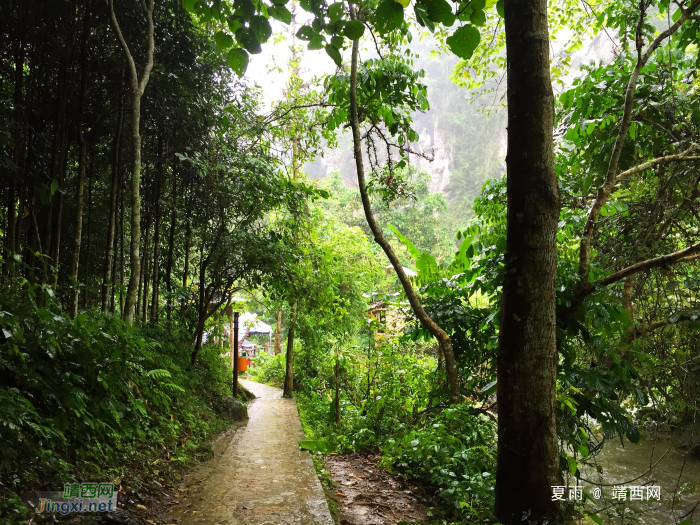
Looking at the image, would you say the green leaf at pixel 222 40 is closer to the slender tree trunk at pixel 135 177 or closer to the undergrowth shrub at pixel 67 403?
the undergrowth shrub at pixel 67 403

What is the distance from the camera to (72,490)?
243 centimetres

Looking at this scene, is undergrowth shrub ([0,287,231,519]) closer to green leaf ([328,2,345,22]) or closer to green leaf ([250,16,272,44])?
green leaf ([250,16,272,44])

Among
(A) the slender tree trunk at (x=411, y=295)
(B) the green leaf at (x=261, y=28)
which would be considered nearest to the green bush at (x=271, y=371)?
(A) the slender tree trunk at (x=411, y=295)

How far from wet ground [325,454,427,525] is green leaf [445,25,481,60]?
3.07 m

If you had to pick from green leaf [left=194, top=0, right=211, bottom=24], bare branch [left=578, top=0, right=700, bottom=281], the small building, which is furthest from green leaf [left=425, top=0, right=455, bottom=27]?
the small building

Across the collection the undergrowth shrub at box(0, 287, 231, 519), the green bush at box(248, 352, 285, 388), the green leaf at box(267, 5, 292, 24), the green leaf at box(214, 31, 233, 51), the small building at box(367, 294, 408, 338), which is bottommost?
the green bush at box(248, 352, 285, 388)

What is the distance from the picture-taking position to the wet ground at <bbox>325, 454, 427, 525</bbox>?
11.1 feet

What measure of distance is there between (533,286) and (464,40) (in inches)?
45.5

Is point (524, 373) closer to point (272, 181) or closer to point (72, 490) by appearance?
point (72, 490)

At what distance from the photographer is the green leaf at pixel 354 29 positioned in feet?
5.99

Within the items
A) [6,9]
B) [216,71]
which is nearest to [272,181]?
[216,71]

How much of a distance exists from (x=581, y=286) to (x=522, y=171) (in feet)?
4.09

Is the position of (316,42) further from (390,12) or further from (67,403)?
(67,403)

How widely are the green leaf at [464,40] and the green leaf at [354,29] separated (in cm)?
37
